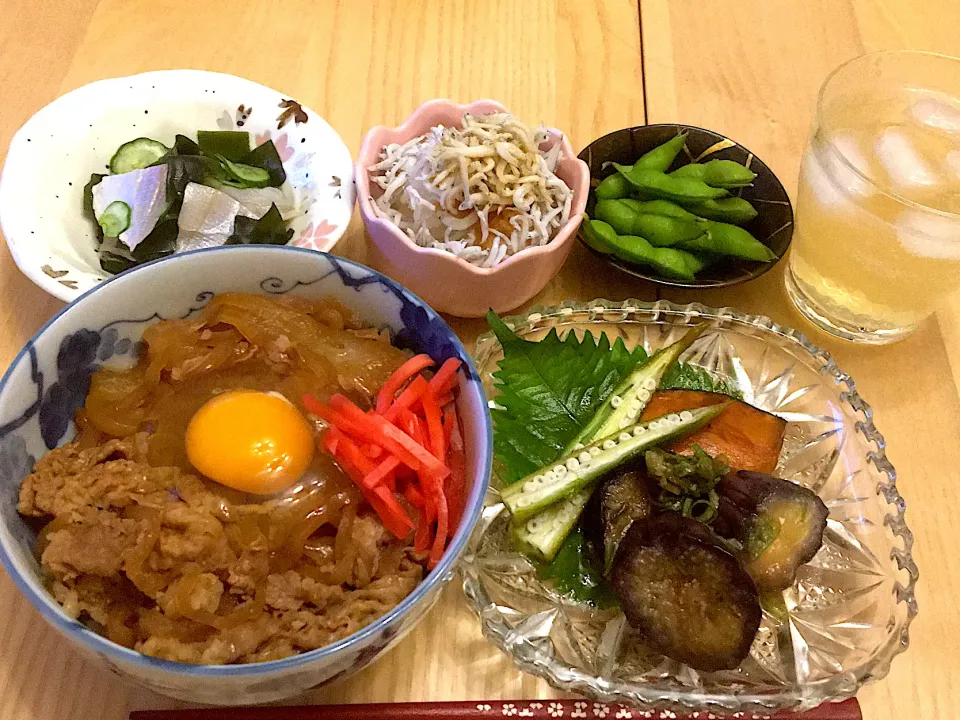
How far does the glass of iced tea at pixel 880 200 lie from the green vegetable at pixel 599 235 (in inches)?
18.9

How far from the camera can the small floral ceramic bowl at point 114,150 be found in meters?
1.60

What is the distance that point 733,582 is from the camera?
48.9 inches

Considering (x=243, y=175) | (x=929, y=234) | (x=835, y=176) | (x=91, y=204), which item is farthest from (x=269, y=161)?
(x=929, y=234)

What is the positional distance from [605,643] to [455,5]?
7.12 feet

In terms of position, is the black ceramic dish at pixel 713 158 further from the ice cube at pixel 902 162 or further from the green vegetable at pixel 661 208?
the ice cube at pixel 902 162

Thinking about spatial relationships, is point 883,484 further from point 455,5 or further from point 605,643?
point 455,5

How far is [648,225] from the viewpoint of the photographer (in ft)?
6.10

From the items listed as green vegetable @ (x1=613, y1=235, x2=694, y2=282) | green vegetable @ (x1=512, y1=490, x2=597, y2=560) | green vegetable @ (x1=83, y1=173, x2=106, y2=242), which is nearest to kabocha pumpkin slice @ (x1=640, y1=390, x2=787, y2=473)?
green vegetable @ (x1=512, y1=490, x2=597, y2=560)

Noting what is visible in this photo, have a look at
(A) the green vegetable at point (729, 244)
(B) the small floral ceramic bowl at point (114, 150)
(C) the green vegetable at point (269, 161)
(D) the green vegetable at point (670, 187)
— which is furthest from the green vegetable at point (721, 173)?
(C) the green vegetable at point (269, 161)

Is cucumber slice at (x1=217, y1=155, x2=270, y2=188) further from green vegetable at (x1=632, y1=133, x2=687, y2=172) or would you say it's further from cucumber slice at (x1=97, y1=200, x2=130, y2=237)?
green vegetable at (x1=632, y1=133, x2=687, y2=172)

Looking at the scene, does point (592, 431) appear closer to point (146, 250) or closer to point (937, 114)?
point (146, 250)

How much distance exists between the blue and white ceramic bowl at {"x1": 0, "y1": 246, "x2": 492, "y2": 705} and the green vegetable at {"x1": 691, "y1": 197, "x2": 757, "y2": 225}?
35.4 inches

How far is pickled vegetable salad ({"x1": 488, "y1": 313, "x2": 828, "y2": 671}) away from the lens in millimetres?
1260

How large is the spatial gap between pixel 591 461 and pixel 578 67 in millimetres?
1509
